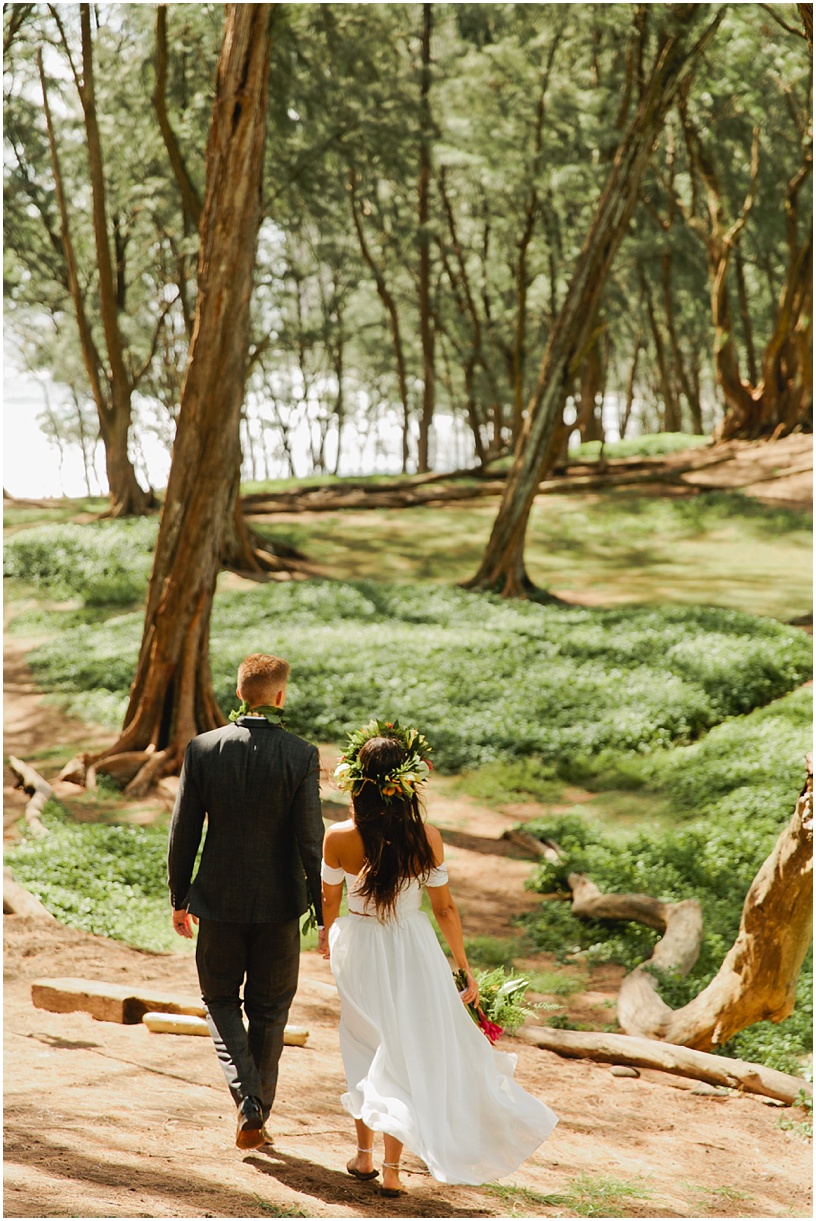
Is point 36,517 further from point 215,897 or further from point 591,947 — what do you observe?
point 215,897

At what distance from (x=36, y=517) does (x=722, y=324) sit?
17366mm

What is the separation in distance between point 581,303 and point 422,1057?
1491 centimetres

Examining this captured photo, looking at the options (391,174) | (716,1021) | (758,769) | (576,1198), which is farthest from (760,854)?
(391,174)

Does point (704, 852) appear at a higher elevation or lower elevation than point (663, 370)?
lower

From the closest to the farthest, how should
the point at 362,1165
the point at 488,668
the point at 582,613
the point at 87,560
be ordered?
the point at 362,1165 → the point at 488,668 → the point at 582,613 → the point at 87,560

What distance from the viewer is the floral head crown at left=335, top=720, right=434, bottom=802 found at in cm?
363

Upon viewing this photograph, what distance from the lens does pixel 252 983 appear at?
3840mm

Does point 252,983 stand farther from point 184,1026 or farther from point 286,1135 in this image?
point 184,1026

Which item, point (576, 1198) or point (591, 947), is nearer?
point (576, 1198)

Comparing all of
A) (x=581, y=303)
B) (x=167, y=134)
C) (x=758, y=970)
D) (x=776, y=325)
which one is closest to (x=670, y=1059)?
(x=758, y=970)

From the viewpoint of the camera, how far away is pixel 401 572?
20.1m

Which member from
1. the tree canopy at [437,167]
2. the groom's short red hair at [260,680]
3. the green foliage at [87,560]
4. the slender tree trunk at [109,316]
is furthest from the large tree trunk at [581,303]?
the groom's short red hair at [260,680]

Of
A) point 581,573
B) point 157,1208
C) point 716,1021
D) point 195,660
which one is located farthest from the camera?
point 581,573

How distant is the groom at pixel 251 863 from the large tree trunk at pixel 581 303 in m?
13.8
